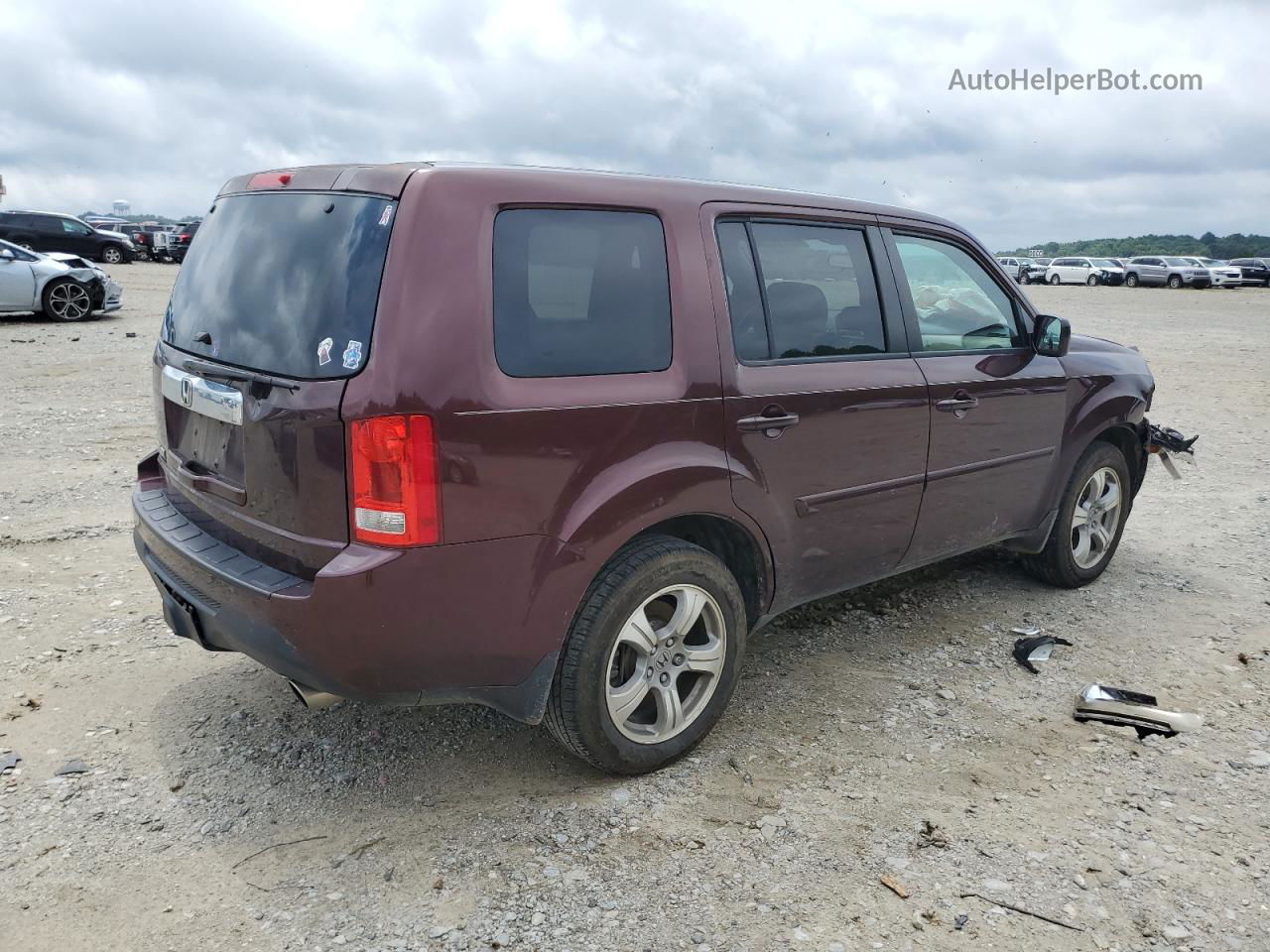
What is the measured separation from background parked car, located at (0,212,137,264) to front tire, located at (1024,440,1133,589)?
25.4m

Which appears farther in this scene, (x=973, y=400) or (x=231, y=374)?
(x=973, y=400)

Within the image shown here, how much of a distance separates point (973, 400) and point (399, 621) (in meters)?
2.68

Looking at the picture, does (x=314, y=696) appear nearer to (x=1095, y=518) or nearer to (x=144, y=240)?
(x=1095, y=518)

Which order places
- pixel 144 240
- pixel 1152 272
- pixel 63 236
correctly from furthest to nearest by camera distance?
pixel 1152 272
pixel 144 240
pixel 63 236

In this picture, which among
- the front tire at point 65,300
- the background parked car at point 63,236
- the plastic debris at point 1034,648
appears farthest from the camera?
the background parked car at point 63,236

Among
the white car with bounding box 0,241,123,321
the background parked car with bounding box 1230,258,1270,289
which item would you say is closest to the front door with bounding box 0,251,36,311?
the white car with bounding box 0,241,123,321

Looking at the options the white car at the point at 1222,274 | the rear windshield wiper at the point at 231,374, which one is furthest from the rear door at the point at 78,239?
the white car at the point at 1222,274

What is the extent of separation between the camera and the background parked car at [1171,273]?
42.6 meters

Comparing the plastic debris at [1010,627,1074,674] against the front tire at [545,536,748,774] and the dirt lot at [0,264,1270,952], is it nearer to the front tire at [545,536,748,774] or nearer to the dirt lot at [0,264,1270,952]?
the dirt lot at [0,264,1270,952]

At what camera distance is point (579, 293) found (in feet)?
10.0

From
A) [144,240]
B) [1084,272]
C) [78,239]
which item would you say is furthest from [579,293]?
[1084,272]

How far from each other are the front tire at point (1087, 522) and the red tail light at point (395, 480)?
11.6 feet

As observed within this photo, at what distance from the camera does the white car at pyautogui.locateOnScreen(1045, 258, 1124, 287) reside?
147 feet

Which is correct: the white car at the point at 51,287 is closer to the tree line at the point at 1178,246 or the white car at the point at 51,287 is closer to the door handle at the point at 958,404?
the door handle at the point at 958,404
